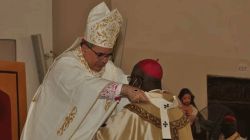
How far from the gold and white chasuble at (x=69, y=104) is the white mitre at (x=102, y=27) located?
0.38 feet

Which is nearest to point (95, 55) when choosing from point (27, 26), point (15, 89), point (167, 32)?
point (15, 89)

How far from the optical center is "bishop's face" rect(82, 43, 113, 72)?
265cm

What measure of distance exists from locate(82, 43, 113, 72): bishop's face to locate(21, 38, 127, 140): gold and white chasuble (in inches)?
1.2

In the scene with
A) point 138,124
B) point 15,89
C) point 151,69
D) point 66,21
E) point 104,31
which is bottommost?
point 138,124

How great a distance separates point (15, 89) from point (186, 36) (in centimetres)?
137

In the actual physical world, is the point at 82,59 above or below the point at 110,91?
above

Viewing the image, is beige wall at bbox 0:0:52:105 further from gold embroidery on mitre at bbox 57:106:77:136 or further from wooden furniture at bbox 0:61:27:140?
gold embroidery on mitre at bbox 57:106:77:136

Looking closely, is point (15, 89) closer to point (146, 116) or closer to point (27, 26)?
point (27, 26)

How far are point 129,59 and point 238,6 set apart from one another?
102 cm

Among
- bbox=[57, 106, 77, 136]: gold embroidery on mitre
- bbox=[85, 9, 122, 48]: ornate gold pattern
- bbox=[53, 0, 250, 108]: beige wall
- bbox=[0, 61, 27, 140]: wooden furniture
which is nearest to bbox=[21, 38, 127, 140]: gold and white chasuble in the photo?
bbox=[57, 106, 77, 136]: gold embroidery on mitre

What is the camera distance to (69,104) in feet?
8.57

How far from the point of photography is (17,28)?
333 centimetres

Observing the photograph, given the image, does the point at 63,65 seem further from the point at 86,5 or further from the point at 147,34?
the point at 147,34

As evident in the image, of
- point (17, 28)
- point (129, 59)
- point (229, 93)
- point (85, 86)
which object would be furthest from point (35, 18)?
point (229, 93)
